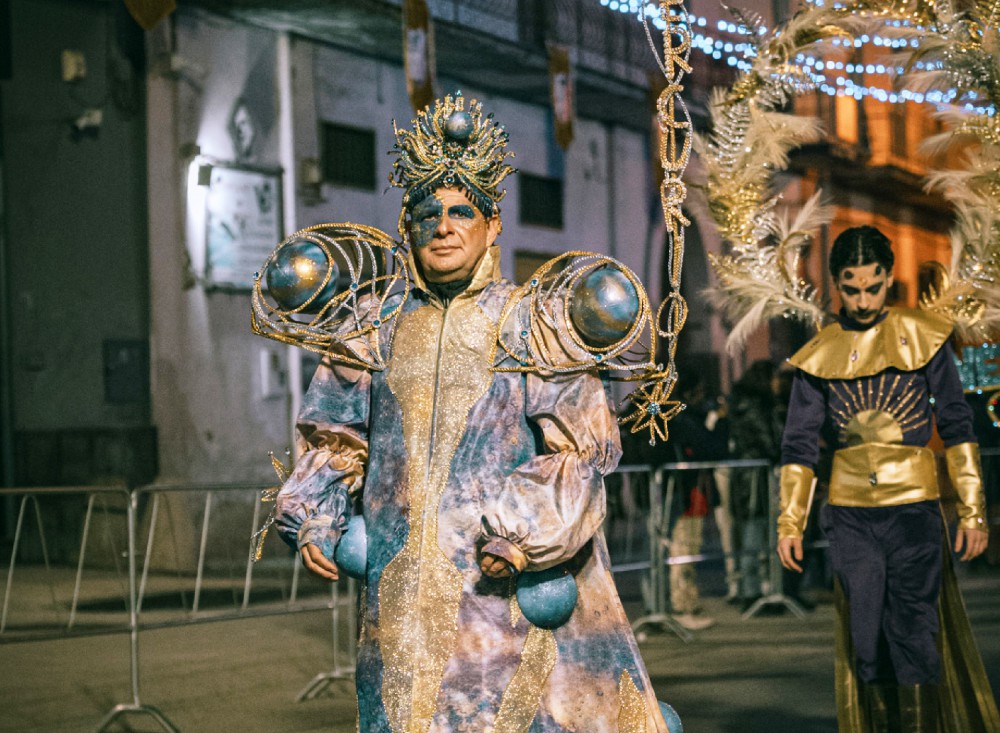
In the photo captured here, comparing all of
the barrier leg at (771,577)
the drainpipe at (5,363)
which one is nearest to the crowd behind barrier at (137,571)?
the barrier leg at (771,577)

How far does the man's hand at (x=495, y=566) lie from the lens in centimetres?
370

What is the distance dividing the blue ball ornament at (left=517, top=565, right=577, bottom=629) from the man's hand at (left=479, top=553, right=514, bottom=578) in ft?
0.41

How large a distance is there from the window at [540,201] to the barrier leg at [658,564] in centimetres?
923

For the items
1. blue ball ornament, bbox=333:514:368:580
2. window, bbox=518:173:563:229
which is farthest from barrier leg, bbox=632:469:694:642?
window, bbox=518:173:563:229

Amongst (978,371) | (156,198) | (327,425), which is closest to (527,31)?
(156,198)

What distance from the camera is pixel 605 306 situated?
3.87 metres

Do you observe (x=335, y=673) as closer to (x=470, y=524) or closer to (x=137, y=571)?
(x=137, y=571)

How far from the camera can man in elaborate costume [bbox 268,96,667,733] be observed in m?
3.83

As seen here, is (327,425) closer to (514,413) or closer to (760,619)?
(514,413)

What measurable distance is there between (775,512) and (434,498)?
830 cm

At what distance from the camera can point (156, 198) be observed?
14898 mm

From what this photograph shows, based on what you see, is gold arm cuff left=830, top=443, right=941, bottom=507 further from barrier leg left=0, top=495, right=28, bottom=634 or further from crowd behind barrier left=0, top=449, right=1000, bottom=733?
barrier leg left=0, top=495, right=28, bottom=634

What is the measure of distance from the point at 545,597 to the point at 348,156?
13719 mm

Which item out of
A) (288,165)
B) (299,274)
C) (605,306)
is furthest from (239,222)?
(605,306)
